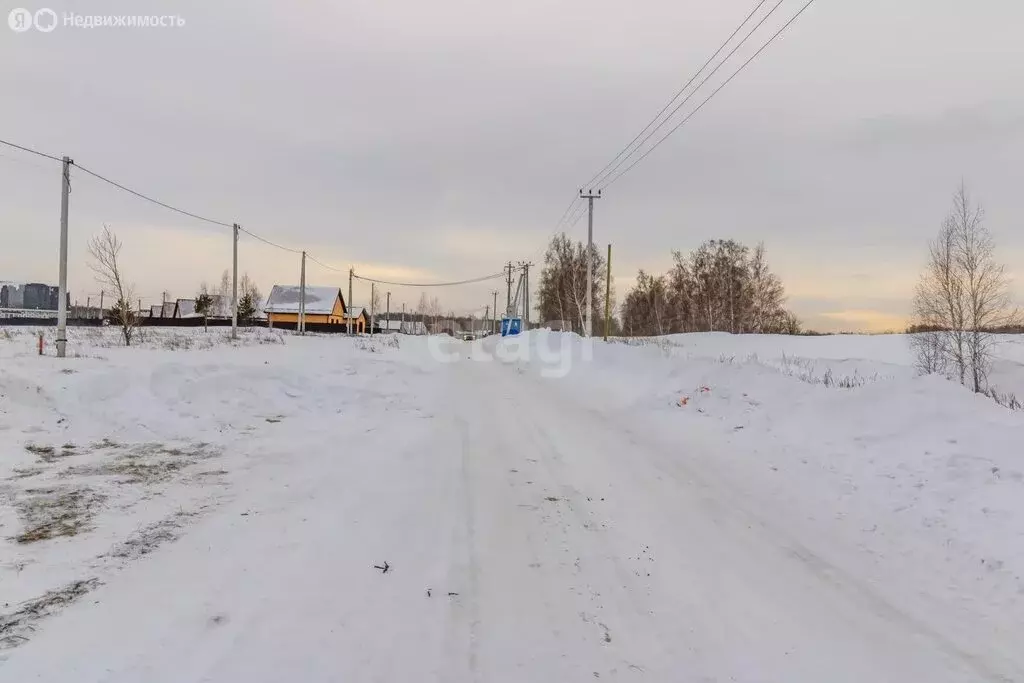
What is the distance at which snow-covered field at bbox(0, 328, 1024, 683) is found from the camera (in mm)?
2773

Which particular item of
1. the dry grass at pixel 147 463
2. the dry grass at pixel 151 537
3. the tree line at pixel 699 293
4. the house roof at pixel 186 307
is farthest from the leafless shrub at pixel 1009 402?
the house roof at pixel 186 307

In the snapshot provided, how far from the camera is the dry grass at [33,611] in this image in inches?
107

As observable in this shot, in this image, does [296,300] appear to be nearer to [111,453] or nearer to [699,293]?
[699,293]

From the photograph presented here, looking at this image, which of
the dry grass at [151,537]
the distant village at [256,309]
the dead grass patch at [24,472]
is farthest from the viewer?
the distant village at [256,309]

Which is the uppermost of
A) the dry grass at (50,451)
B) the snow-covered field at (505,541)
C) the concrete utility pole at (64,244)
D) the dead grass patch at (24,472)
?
the concrete utility pole at (64,244)

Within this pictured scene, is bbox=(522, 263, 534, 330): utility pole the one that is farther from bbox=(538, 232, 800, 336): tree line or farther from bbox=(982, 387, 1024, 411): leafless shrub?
bbox=(982, 387, 1024, 411): leafless shrub

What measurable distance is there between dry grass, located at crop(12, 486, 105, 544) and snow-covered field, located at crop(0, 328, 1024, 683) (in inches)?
1.1

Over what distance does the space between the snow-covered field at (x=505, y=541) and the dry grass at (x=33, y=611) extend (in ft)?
0.06

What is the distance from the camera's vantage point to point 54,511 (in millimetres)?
4457

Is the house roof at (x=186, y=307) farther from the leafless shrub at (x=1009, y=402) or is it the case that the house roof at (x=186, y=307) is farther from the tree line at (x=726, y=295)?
the leafless shrub at (x=1009, y=402)

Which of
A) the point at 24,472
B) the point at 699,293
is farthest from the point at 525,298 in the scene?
the point at 24,472

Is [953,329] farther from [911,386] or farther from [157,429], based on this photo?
[157,429]

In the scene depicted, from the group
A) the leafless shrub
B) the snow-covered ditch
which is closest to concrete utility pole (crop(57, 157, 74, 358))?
the snow-covered ditch

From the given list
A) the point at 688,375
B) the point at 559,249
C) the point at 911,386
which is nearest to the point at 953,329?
the point at 688,375
